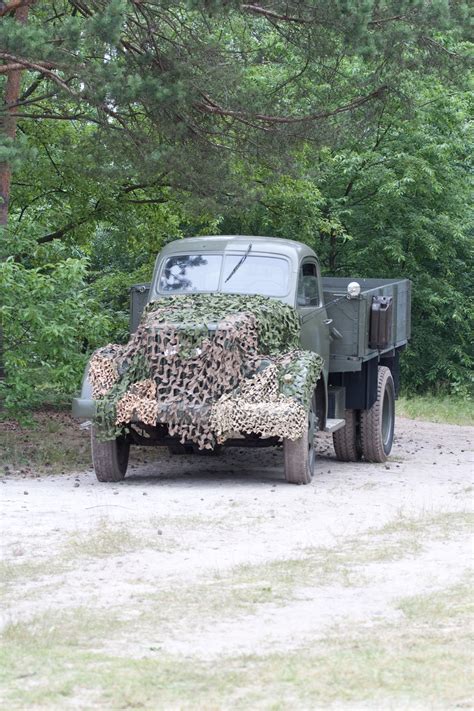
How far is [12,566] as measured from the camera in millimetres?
7727

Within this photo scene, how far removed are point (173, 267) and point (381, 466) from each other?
3.14 m

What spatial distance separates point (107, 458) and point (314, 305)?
291 centimetres

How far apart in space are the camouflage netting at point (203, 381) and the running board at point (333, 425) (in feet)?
3.78

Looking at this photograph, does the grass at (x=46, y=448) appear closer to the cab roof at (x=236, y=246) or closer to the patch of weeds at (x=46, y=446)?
the patch of weeds at (x=46, y=446)

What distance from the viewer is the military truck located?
11.3m

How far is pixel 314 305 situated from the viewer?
13312 millimetres

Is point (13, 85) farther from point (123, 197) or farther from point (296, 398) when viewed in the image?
point (296, 398)

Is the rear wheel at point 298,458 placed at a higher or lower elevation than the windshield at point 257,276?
lower

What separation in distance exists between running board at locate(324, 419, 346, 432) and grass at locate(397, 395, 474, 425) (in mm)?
8116

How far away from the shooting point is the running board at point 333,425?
42.1ft

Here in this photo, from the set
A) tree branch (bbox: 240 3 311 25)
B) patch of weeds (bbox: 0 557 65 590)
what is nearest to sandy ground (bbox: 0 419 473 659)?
patch of weeds (bbox: 0 557 65 590)

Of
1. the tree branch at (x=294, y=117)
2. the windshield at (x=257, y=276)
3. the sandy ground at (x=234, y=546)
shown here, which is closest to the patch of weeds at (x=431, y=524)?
the sandy ground at (x=234, y=546)

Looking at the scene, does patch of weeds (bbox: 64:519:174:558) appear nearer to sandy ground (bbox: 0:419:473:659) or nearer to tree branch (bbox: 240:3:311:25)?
sandy ground (bbox: 0:419:473:659)

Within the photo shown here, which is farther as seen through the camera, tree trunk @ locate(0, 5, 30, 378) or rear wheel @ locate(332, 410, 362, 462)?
tree trunk @ locate(0, 5, 30, 378)
